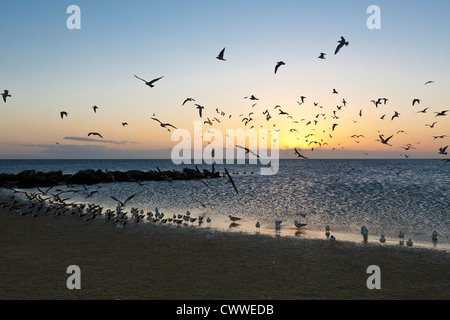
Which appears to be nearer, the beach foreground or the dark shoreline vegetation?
the beach foreground

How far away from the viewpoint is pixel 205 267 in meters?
11.0

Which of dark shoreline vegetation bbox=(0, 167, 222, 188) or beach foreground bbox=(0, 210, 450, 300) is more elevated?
dark shoreline vegetation bbox=(0, 167, 222, 188)

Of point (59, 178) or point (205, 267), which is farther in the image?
point (59, 178)

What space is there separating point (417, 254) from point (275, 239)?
5.89m

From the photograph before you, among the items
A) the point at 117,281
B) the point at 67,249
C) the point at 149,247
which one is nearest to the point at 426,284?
the point at 117,281

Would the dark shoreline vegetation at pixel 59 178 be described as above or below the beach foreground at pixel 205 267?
above

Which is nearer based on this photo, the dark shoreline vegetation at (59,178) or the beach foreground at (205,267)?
the beach foreground at (205,267)

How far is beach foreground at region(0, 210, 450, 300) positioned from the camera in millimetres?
8836

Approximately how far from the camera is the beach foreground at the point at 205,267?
8836 mm

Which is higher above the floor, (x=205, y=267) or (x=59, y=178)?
(x=59, y=178)
